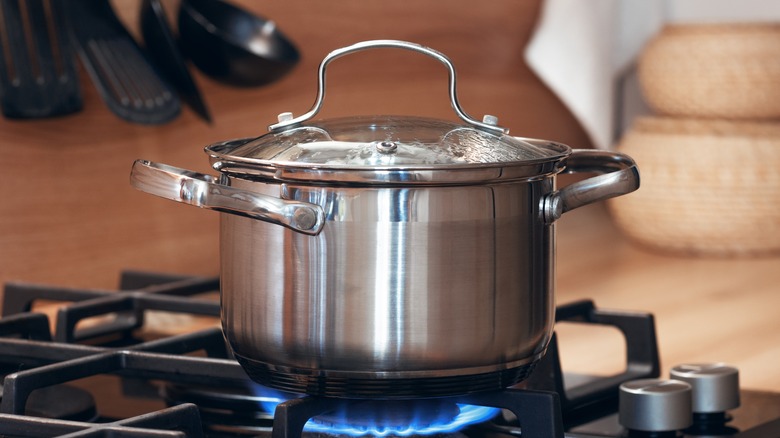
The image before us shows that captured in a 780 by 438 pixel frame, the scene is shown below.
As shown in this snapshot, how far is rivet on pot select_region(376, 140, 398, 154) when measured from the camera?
52cm

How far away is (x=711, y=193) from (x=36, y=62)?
3.14 ft

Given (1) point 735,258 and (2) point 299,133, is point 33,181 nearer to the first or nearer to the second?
(2) point 299,133

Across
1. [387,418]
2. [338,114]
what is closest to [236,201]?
[387,418]

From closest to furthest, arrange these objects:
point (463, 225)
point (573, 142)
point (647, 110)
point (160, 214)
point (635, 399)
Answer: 1. point (463, 225)
2. point (635, 399)
3. point (160, 214)
4. point (573, 142)
5. point (647, 110)

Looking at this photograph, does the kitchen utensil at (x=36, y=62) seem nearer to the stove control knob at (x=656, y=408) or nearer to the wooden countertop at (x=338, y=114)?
the wooden countertop at (x=338, y=114)

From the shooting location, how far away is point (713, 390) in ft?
2.19

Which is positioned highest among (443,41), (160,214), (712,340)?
(443,41)

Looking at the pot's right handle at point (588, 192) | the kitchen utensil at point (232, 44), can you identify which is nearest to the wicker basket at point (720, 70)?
the kitchen utensil at point (232, 44)

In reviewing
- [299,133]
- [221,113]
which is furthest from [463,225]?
[221,113]

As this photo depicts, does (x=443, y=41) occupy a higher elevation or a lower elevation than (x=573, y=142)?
higher

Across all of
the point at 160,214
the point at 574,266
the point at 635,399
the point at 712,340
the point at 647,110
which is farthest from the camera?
the point at 647,110

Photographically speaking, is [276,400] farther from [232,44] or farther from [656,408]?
[232,44]

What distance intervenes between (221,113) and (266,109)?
0.07 metres

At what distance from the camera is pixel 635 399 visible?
63cm
